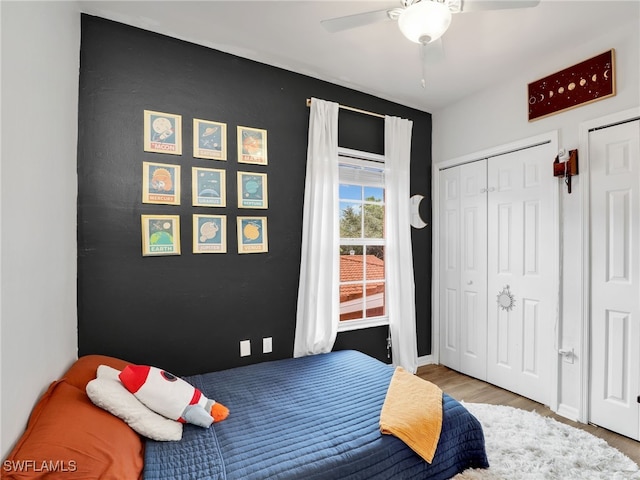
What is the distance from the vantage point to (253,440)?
5.11 ft

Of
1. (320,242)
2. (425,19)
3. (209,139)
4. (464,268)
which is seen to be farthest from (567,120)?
(209,139)

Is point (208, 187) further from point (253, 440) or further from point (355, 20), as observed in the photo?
point (253, 440)

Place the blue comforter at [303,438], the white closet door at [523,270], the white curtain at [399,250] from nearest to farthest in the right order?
the blue comforter at [303,438], the white closet door at [523,270], the white curtain at [399,250]

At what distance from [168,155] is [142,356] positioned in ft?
4.56

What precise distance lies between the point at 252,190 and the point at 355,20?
1365 millimetres

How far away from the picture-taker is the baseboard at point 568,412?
2430 millimetres

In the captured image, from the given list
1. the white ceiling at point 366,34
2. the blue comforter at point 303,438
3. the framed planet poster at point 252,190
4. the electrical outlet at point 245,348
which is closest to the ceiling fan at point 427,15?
the white ceiling at point 366,34

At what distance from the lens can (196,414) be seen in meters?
1.63

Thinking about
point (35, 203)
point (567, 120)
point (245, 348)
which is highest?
point (567, 120)

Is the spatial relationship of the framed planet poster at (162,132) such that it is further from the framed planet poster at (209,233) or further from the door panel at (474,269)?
the door panel at (474,269)

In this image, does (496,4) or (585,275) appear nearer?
(496,4)

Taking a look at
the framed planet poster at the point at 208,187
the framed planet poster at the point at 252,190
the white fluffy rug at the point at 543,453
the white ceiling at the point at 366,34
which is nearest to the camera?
the white fluffy rug at the point at 543,453

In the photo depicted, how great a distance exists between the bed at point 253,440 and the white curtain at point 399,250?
102 centimetres

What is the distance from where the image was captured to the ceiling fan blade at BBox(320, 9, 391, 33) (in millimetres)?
1639
